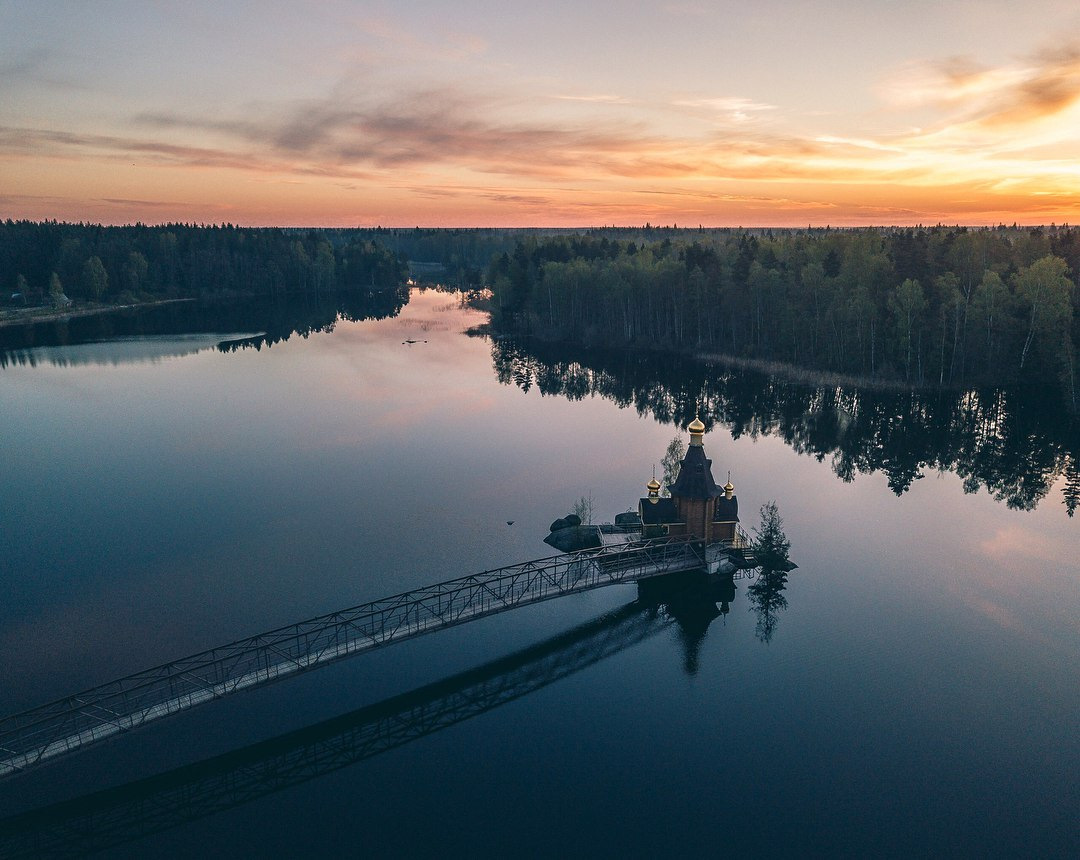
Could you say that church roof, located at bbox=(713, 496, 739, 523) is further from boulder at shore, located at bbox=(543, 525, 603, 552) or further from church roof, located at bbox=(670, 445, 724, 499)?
boulder at shore, located at bbox=(543, 525, 603, 552)

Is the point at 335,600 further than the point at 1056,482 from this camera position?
No

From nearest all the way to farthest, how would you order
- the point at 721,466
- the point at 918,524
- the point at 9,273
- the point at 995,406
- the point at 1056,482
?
the point at 918,524 → the point at 1056,482 → the point at 721,466 → the point at 995,406 → the point at 9,273

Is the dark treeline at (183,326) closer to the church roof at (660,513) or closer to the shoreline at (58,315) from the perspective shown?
the shoreline at (58,315)

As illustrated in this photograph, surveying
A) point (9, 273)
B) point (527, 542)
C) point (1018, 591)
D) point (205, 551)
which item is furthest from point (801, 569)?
point (9, 273)

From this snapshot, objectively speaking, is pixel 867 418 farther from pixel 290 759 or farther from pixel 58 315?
pixel 58 315

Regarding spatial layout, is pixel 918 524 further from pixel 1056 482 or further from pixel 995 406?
pixel 995 406

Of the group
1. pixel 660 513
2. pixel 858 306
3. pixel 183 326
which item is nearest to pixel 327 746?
pixel 660 513

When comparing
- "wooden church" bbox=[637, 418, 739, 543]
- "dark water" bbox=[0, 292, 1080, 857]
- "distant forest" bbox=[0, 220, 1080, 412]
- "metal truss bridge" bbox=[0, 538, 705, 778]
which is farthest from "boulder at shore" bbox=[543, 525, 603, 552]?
→ "distant forest" bbox=[0, 220, 1080, 412]
